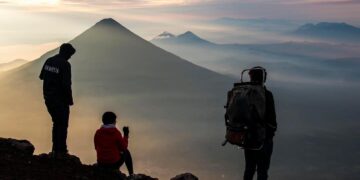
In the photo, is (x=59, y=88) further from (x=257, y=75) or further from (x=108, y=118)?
(x=257, y=75)

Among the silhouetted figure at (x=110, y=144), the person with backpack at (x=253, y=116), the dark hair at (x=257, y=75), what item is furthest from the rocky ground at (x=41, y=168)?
the dark hair at (x=257, y=75)

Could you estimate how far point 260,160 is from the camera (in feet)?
29.7

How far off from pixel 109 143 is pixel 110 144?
0.03 m

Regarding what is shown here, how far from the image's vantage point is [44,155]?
10.9 m

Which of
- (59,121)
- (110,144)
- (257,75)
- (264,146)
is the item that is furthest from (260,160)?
(59,121)

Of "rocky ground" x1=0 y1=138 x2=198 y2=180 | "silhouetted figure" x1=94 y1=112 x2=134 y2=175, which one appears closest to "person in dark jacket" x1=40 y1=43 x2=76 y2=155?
"rocky ground" x1=0 y1=138 x2=198 y2=180

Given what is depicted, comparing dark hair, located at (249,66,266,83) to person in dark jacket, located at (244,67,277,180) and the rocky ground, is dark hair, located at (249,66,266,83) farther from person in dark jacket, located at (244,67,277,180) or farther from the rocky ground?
the rocky ground

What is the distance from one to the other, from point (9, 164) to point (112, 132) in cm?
216

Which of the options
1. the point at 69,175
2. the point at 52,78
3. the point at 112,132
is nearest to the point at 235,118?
the point at 112,132

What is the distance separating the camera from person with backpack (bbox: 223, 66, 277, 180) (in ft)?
27.9

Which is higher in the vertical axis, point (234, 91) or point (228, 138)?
point (234, 91)

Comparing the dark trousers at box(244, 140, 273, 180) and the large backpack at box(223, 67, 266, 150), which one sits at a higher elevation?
the large backpack at box(223, 67, 266, 150)

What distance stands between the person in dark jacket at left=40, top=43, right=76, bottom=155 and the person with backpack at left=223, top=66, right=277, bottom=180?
12.7ft

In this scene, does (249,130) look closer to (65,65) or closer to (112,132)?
(112,132)
